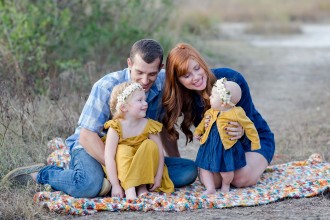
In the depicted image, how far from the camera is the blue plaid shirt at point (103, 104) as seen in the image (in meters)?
5.09

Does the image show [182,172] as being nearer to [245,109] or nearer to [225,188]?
[225,188]

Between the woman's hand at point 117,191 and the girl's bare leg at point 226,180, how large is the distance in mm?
719

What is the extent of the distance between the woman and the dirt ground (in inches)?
20.4

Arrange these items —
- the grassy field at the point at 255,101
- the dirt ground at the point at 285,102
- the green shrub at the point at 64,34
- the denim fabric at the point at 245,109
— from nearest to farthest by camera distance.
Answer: the dirt ground at the point at 285,102, the grassy field at the point at 255,101, the denim fabric at the point at 245,109, the green shrub at the point at 64,34

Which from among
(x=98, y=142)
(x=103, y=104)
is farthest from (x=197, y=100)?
(x=98, y=142)

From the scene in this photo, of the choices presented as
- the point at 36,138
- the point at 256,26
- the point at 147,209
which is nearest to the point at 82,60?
the point at 36,138

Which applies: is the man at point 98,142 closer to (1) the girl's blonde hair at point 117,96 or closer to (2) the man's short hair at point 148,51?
(2) the man's short hair at point 148,51

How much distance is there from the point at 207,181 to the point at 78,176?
2.93 ft

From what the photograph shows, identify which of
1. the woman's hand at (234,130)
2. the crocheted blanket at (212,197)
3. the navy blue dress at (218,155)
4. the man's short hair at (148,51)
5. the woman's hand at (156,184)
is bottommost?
the crocheted blanket at (212,197)

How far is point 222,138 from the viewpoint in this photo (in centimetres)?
505

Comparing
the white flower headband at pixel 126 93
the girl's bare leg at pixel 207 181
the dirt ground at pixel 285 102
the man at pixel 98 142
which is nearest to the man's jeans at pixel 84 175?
the man at pixel 98 142

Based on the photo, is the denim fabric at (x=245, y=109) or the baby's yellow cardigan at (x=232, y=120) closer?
the baby's yellow cardigan at (x=232, y=120)

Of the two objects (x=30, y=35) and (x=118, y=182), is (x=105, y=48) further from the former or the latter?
(x=118, y=182)

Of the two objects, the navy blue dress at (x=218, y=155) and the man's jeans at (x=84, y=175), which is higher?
the navy blue dress at (x=218, y=155)
